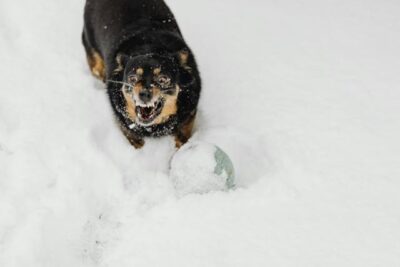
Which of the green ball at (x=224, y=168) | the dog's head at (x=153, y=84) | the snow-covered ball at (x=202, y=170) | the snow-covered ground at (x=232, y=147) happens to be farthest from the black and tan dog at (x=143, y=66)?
the green ball at (x=224, y=168)

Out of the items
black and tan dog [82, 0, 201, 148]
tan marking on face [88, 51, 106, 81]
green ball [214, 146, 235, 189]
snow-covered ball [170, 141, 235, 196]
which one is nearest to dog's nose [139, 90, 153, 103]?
black and tan dog [82, 0, 201, 148]

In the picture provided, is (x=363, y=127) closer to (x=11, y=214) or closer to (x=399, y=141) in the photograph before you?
(x=399, y=141)

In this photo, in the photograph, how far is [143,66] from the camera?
3.54 metres

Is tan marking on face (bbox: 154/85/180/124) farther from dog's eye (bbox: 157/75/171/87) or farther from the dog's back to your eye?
the dog's back

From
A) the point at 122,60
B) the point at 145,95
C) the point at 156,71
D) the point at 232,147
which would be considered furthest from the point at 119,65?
the point at 232,147

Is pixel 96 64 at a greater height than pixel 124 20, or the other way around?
pixel 124 20

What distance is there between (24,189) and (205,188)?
1.20 meters

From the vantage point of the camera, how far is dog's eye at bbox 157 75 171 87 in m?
3.51

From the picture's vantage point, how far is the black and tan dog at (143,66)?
355cm

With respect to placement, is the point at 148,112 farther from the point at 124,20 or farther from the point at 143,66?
Answer: the point at 124,20

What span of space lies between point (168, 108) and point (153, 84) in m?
0.32

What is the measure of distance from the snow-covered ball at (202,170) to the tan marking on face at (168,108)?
382 millimetres

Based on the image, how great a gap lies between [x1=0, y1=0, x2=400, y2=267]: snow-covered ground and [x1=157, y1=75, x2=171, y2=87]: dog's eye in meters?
0.64

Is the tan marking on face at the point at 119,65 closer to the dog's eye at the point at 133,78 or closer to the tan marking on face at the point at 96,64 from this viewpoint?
the dog's eye at the point at 133,78
